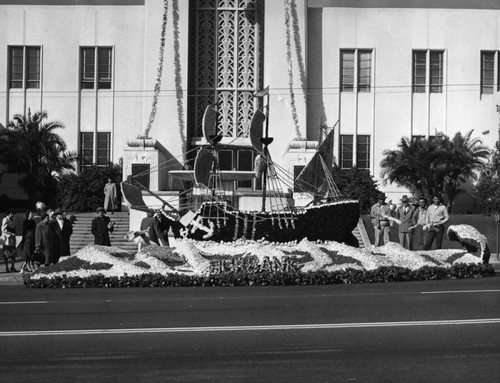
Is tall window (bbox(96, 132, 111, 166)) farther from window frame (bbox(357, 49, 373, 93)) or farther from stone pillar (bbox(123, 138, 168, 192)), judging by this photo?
window frame (bbox(357, 49, 373, 93))

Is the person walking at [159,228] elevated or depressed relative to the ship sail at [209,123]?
depressed

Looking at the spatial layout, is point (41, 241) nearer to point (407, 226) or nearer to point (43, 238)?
point (43, 238)

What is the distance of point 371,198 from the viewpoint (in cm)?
3616

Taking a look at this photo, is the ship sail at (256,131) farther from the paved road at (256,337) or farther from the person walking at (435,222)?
the paved road at (256,337)

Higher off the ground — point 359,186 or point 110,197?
point 359,186

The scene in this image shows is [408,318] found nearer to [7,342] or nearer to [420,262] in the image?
[7,342]

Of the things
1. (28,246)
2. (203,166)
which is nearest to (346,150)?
(203,166)

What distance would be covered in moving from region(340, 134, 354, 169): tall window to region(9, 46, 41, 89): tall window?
15.7 m

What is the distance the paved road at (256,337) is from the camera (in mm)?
7414

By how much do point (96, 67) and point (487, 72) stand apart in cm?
1977

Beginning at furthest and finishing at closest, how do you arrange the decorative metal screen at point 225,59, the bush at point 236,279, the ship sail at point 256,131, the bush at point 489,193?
the decorative metal screen at point 225,59, the bush at point 489,193, the ship sail at point 256,131, the bush at point 236,279

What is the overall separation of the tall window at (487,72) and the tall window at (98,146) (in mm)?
19200

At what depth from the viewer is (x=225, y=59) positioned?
4006 cm

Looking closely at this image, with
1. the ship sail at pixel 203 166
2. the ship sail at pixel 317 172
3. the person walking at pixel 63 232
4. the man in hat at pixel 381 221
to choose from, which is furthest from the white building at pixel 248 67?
the person walking at pixel 63 232
